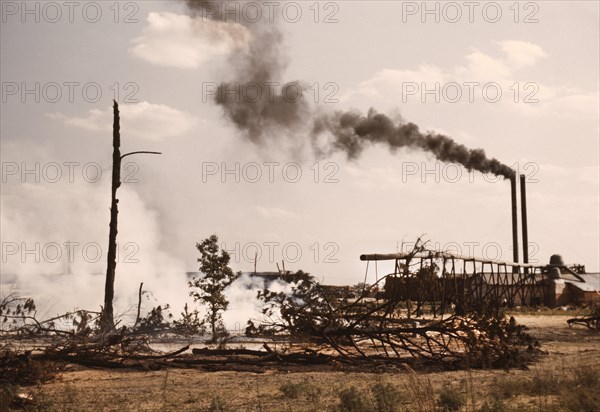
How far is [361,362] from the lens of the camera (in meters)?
14.3

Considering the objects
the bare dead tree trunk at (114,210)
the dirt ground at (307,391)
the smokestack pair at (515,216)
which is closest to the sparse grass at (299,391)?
the dirt ground at (307,391)

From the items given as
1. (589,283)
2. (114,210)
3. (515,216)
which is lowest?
(589,283)

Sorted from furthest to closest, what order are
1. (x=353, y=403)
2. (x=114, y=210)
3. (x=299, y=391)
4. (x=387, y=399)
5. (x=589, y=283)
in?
(x=589, y=283) → (x=114, y=210) → (x=299, y=391) → (x=387, y=399) → (x=353, y=403)

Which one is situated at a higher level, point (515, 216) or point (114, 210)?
point (515, 216)

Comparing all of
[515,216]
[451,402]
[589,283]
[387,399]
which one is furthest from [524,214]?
[387,399]

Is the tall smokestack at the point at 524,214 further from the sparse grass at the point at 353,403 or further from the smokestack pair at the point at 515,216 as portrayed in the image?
the sparse grass at the point at 353,403

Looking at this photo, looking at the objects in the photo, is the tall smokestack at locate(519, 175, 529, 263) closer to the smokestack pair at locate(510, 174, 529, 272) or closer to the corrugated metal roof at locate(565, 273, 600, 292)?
the smokestack pair at locate(510, 174, 529, 272)

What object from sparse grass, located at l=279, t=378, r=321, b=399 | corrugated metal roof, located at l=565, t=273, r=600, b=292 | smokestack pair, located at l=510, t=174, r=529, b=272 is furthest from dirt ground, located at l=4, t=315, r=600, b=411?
smokestack pair, located at l=510, t=174, r=529, b=272

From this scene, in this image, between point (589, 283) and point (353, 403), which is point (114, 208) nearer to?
point (353, 403)

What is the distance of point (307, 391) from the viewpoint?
415 inches

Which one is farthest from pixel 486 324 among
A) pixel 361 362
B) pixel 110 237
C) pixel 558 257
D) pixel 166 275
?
pixel 558 257

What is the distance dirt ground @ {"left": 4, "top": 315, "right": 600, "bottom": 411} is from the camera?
9.30 metres

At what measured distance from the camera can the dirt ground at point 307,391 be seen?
9305 millimetres

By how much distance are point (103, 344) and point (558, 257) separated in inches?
1837
